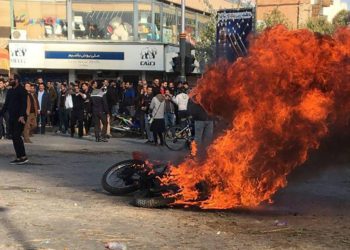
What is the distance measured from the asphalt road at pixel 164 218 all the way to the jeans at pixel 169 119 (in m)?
7.10

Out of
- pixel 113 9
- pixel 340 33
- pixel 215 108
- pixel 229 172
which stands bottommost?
pixel 229 172

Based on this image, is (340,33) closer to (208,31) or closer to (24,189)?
(24,189)

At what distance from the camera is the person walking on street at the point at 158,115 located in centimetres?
1619

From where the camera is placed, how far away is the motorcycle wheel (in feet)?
26.9

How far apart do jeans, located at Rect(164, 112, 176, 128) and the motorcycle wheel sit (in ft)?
28.5

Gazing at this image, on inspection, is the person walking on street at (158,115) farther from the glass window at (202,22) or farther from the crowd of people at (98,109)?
the glass window at (202,22)

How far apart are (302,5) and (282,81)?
212 ft

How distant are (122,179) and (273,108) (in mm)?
2641

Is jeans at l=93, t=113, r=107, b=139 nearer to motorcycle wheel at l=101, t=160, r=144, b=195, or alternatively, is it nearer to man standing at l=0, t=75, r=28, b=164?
man standing at l=0, t=75, r=28, b=164

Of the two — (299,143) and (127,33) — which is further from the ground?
(127,33)

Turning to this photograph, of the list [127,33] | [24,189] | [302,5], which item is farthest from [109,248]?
[302,5]

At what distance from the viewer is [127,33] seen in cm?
3338

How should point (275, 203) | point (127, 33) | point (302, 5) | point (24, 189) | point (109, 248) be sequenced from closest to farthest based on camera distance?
point (109, 248)
point (275, 203)
point (24, 189)
point (127, 33)
point (302, 5)

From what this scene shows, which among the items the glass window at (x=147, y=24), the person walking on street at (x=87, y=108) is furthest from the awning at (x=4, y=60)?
the person walking on street at (x=87, y=108)
